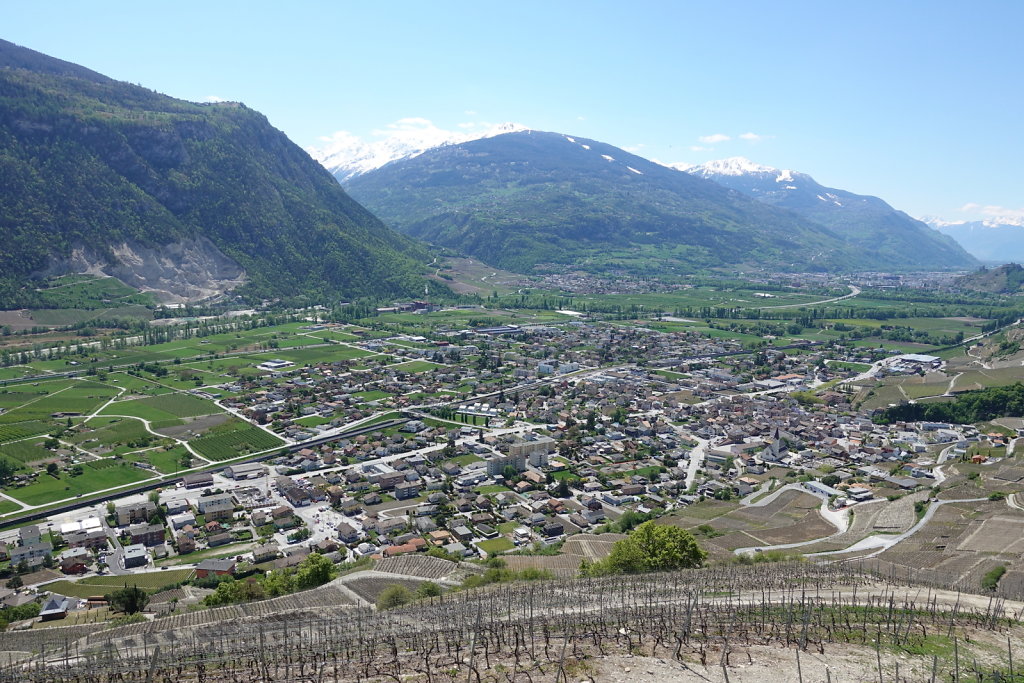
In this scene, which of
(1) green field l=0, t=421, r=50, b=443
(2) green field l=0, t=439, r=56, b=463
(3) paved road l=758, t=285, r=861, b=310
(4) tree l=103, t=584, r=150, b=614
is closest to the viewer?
(4) tree l=103, t=584, r=150, b=614

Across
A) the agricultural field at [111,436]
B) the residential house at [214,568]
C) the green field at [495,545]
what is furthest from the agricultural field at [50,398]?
the green field at [495,545]

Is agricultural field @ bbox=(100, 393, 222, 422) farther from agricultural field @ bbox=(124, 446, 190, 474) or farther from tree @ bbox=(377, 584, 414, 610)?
tree @ bbox=(377, 584, 414, 610)

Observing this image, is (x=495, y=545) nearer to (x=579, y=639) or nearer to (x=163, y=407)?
(x=579, y=639)

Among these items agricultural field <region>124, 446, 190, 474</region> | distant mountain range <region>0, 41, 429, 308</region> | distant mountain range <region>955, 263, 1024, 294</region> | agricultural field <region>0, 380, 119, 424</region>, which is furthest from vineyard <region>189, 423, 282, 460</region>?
distant mountain range <region>955, 263, 1024, 294</region>

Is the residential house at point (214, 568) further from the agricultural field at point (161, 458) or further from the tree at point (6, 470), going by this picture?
the tree at point (6, 470)

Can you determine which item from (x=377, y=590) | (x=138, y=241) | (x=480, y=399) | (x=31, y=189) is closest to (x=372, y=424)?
(x=480, y=399)

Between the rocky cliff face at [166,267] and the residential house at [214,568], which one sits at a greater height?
the rocky cliff face at [166,267]

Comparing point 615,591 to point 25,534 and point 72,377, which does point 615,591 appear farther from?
point 72,377
